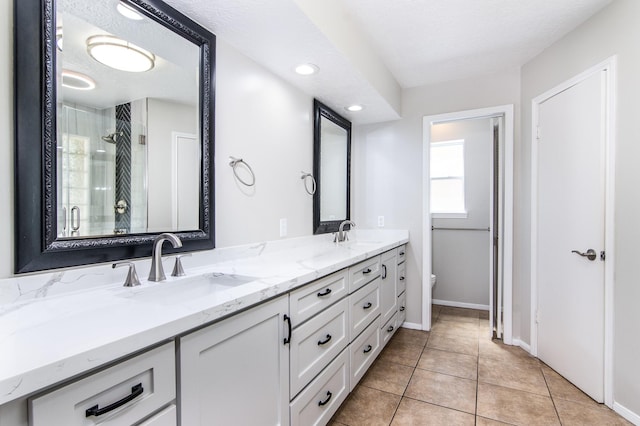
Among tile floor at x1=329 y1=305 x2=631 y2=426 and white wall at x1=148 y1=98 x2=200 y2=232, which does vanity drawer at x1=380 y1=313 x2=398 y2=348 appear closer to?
tile floor at x1=329 y1=305 x2=631 y2=426

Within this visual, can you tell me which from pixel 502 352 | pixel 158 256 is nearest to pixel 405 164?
pixel 502 352

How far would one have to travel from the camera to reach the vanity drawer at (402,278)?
9.91 feet

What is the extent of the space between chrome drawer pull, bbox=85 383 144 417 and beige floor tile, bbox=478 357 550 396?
2.25 m

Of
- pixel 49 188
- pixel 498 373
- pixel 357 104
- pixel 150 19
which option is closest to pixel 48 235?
pixel 49 188

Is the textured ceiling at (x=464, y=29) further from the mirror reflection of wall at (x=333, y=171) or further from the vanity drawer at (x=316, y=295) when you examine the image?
the vanity drawer at (x=316, y=295)

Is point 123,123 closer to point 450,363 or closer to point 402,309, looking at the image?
point 450,363

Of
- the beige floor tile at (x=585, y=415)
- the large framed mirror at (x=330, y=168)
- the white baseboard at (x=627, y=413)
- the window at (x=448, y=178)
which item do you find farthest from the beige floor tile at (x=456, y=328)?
the large framed mirror at (x=330, y=168)

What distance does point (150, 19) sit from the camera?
134 centimetres

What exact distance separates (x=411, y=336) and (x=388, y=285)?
735 mm

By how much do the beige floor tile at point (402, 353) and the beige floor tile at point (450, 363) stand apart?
54 mm

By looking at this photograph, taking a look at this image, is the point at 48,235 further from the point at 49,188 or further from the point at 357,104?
the point at 357,104

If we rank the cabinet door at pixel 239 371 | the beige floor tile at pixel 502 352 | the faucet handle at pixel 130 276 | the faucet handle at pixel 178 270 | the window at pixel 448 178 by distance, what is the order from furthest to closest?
the window at pixel 448 178 → the beige floor tile at pixel 502 352 → the faucet handle at pixel 178 270 → the faucet handle at pixel 130 276 → the cabinet door at pixel 239 371

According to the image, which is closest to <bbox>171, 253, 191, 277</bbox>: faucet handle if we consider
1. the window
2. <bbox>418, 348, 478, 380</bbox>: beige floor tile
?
<bbox>418, 348, 478, 380</bbox>: beige floor tile

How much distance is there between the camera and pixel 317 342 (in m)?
1.56
